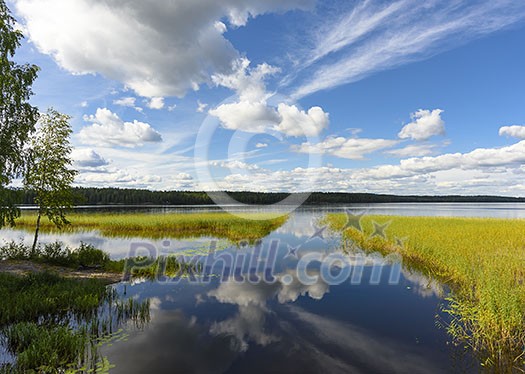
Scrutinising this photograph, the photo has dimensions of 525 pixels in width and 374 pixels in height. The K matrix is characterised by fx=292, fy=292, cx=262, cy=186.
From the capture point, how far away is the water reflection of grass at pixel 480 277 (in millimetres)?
8336

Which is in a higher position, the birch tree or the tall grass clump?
the birch tree

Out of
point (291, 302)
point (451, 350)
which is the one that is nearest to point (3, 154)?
point (291, 302)

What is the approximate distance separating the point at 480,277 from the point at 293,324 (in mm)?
8185

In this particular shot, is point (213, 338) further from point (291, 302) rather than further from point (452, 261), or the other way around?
point (452, 261)

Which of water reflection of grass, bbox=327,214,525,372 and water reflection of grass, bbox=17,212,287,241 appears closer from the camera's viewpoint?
water reflection of grass, bbox=327,214,525,372

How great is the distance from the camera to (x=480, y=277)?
1224cm

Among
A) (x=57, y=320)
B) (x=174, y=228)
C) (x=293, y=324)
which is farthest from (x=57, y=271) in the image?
(x=174, y=228)

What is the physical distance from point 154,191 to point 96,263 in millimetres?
156360

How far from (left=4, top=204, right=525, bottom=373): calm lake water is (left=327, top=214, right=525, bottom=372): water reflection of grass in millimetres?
779

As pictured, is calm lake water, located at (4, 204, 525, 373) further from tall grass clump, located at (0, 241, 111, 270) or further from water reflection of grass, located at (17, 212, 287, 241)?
water reflection of grass, located at (17, 212, 287, 241)

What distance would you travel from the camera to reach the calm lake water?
27.0ft

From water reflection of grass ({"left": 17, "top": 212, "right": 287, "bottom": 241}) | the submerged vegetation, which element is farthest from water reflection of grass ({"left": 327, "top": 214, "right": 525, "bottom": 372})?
water reflection of grass ({"left": 17, "top": 212, "right": 287, "bottom": 241})

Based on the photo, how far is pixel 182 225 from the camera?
136ft

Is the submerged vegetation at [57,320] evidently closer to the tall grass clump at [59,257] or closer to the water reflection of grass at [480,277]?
the tall grass clump at [59,257]
